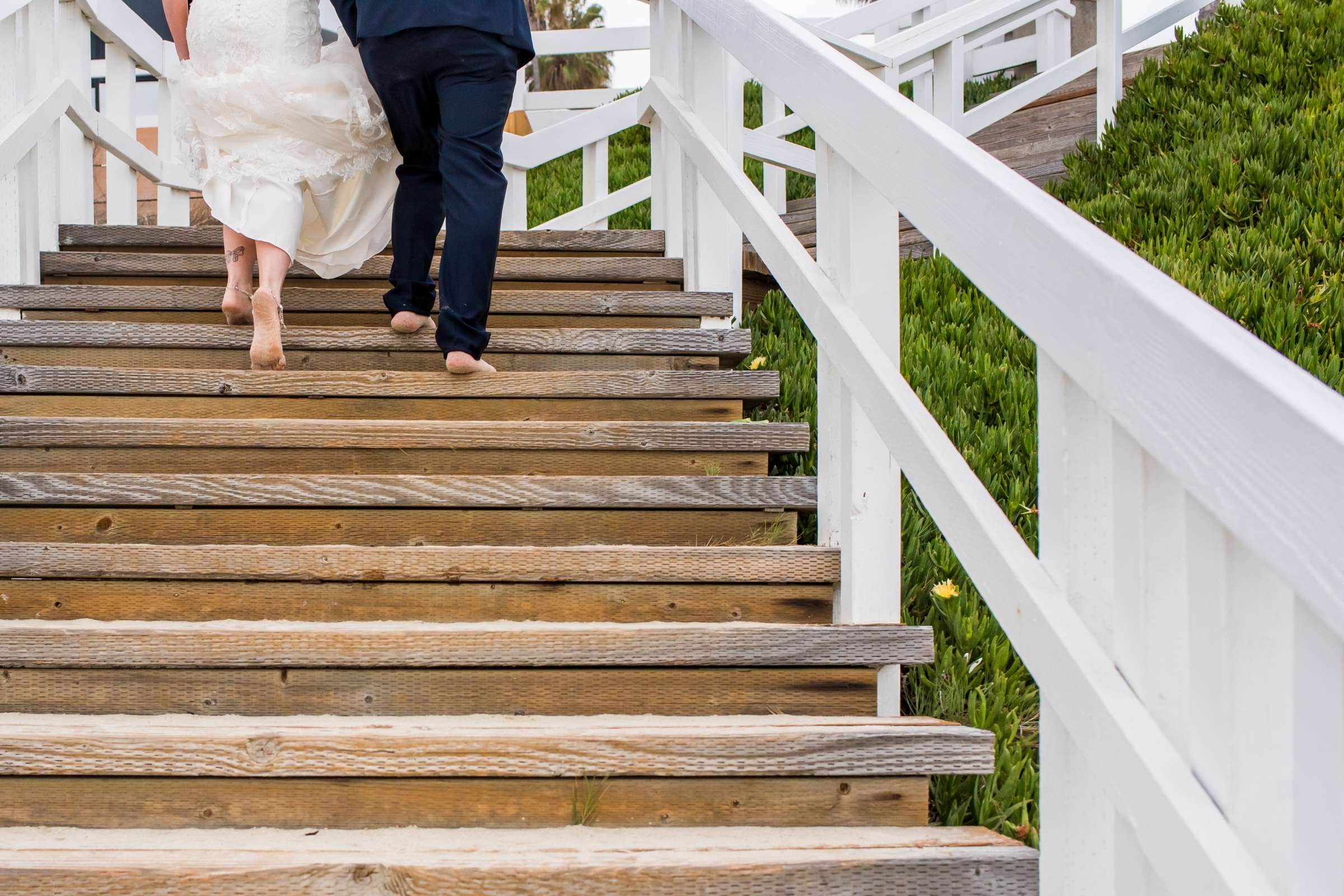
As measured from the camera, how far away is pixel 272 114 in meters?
2.75

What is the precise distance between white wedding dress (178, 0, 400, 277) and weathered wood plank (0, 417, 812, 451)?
2.01ft

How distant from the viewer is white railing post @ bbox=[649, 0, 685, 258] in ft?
10.9

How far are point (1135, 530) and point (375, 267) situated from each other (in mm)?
2688

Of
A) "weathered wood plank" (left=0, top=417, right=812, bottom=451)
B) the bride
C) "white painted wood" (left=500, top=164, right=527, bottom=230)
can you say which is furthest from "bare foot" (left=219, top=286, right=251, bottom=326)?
"white painted wood" (left=500, top=164, right=527, bottom=230)

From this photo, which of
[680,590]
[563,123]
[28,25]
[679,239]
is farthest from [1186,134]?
[28,25]

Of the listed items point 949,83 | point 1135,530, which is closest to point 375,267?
point 949,83

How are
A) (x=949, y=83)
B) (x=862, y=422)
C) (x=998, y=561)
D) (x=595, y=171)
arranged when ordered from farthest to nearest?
(x=595, y=171) → (x=949, y=83) → (x=862, y=422) → (x=998, y=561)

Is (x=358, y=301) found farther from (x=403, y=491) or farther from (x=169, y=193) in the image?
(x=169, y=193)

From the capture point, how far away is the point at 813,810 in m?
1.57

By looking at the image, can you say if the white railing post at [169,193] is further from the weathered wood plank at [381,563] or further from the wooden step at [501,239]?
the weathered wood plank at [381,563]

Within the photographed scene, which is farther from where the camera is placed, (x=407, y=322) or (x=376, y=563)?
(x=407, y=322)

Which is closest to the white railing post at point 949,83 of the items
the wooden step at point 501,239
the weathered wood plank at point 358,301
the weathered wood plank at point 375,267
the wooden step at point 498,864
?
the wooden step at point 501,239

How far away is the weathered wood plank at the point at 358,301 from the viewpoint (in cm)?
298

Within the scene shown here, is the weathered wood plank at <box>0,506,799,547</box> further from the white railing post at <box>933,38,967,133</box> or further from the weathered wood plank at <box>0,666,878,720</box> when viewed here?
the white railing post at <box>933,38,967,133</box>
